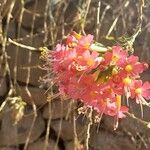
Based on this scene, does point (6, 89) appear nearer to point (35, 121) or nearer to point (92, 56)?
point (35, 121)

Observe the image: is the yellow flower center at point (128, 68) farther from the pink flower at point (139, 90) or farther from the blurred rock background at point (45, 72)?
the blurred rock background at point (45, 72)

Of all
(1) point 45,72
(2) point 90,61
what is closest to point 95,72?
(2) point 90,61

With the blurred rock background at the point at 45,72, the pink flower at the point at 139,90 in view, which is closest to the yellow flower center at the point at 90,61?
the pink flower at the point at 139,90

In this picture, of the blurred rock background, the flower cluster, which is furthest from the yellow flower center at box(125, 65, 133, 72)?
the blurred rock background

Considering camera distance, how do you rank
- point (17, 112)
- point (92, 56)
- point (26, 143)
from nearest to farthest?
1. point (92, 56)
2. point (17, 112)
3. point (26, 143)

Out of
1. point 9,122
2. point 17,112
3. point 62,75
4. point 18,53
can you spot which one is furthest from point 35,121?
point 62,75

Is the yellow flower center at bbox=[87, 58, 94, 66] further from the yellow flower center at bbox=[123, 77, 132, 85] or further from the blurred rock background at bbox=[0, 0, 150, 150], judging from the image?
the blurred rock background at bbox=[0, 0, 150, 150]

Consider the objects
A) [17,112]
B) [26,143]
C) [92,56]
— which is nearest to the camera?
[92,56]
